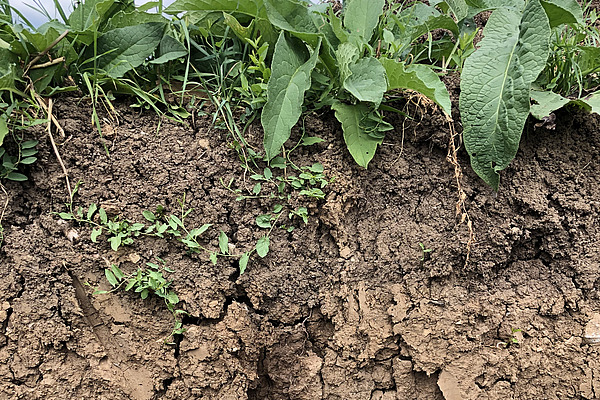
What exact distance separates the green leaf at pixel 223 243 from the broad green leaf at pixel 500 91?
908 millimetres

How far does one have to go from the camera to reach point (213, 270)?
152 centimetres

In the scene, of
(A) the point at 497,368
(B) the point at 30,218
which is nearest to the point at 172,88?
(B) the point at 30,218

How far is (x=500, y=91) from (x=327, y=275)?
0.89 m

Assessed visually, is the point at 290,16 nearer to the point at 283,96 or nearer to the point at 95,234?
the point at 283,96

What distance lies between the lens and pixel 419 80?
143 cm

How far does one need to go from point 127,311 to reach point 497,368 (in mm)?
1340

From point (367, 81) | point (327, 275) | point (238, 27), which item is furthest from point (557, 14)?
point (327, 275)

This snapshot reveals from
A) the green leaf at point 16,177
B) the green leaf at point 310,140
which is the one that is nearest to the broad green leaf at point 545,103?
the green leaf at point 310,140

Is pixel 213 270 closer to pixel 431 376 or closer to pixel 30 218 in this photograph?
pixel 30 218

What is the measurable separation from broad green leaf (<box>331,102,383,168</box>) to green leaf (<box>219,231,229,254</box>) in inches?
21.0

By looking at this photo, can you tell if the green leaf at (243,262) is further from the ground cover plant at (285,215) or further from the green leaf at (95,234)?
the green leaf at (95,234)

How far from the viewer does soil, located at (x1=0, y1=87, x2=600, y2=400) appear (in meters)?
1.47

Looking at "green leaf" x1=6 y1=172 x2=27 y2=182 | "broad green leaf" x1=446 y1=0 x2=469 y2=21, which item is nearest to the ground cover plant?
"green leaf" x1=6 y1=172 x2=27 y2=182

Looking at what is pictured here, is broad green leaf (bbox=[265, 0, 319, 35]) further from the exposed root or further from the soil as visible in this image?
the exposed root
